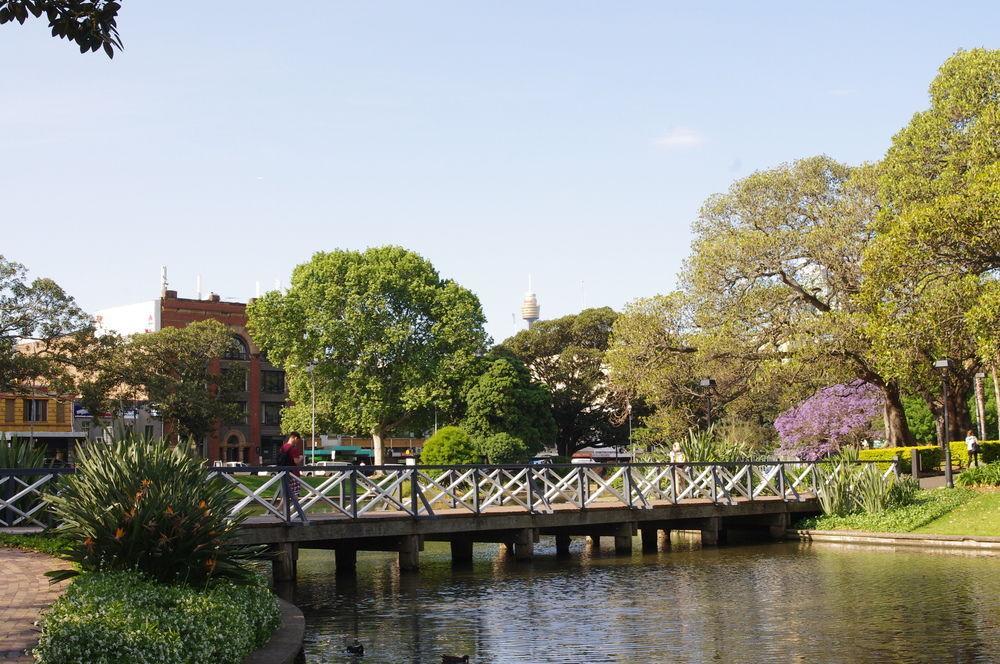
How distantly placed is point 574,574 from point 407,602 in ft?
17.0

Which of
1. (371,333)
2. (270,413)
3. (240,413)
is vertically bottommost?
(240,413)

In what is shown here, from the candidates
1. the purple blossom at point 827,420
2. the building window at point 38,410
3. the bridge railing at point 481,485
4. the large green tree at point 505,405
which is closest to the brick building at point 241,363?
the building window at point 38,410

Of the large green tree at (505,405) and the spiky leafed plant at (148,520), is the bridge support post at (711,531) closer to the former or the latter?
the spiky leafed plant at (148,520)

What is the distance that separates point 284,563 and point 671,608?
779cm

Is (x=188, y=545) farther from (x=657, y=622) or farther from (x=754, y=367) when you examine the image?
(x=754, y=367)

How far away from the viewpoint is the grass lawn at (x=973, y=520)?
26.2 m

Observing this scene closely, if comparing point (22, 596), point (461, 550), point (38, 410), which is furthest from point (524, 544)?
point (38, 410)

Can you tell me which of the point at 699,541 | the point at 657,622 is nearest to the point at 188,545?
the point at 657,622

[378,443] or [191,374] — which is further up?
[191,374]

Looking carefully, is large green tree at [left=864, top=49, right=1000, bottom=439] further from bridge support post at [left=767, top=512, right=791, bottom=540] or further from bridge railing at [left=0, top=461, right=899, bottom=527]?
bridge support post at [left=767, top=512, right=791, bottom=540]

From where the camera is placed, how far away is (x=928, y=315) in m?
31.6

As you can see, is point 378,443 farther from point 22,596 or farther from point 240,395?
point 22,596

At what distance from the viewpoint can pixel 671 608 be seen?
18188mm

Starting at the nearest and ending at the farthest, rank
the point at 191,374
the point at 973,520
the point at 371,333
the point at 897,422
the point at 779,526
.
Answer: the point at 973,520 → the point at 779,526 → the point at 897,422 → the point at 371,333 → the point at 191,374
